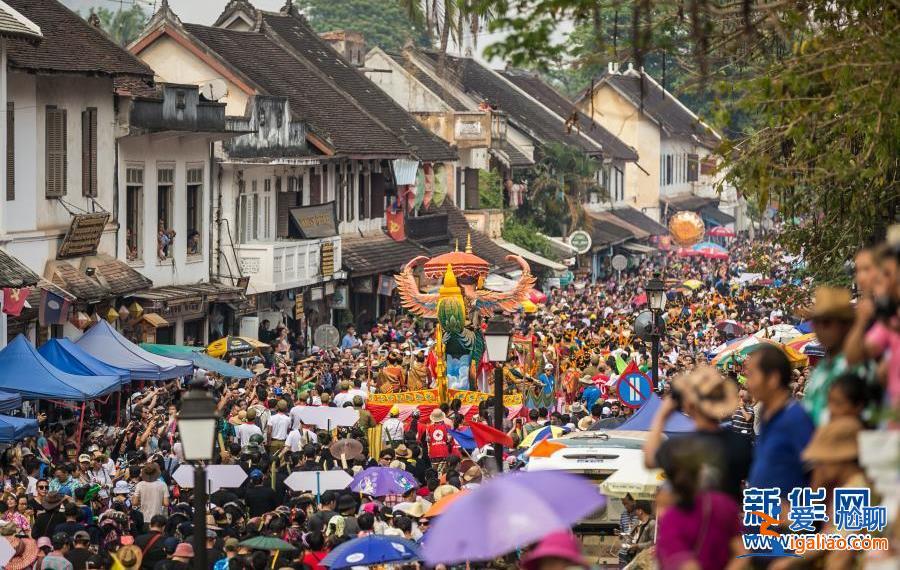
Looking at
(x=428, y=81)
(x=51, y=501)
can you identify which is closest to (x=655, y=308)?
(x=51, y=501)

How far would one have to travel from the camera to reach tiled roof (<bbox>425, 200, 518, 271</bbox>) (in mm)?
51125

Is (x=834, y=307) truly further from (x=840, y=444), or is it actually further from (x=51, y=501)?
(x=51, y=501)

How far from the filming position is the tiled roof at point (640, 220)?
73269 mm

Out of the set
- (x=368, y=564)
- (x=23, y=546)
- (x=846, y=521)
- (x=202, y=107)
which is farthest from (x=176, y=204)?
(x=846, y=521)

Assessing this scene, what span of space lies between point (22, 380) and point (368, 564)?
1030cm

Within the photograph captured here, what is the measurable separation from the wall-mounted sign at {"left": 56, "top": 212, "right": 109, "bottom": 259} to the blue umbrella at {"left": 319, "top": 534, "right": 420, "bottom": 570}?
683 inches

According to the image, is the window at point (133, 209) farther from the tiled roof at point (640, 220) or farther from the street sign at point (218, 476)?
the tiled roof at point (640, 220)

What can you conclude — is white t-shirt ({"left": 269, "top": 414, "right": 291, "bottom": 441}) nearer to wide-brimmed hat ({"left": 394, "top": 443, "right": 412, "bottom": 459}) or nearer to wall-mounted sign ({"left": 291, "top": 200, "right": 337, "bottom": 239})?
wide-brimmed hat ({"left": 394, "top": 443, "right": 412, "bottom": 459})

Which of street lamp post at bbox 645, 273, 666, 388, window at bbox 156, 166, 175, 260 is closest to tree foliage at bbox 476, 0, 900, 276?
street lamp post at bbox 645, 273, 666, 388

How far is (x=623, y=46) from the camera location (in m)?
15.0

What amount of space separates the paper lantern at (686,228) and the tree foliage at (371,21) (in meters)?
29.7

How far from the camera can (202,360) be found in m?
28.2

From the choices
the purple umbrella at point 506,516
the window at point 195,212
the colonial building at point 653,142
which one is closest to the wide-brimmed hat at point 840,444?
the purple umbrella at point 506,516

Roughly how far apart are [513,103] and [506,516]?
58.9 m
